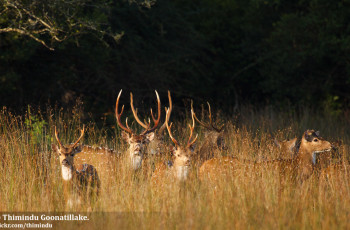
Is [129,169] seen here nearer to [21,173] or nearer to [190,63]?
[21,173]

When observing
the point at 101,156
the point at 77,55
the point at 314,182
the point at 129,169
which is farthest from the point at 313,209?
the point at 77,55

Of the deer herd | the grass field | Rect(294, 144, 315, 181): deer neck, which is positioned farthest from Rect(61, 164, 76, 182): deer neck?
Rect(294, 144, 315, 181): deer neck

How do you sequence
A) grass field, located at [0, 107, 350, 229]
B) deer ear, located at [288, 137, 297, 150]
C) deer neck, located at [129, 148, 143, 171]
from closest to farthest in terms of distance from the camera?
grass field, located at [0, 107, 350, 229], deer neck, located at [129, 148, 143, 171], deer ear, located at [288, 137, 297, 150]

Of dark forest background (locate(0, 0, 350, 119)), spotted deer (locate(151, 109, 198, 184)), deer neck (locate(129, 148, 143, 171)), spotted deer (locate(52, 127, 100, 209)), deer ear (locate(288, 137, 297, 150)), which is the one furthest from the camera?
dark forest background (locate(0, 0, 350, 119))

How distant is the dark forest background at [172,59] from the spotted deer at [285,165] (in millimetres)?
5798

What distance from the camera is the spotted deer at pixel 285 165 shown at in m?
6.53

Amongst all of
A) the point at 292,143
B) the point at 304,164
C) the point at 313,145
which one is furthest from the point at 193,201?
the point at 292,143

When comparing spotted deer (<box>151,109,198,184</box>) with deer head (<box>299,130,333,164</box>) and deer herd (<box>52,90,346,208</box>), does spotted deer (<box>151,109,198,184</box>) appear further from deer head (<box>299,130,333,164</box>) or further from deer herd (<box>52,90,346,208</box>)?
deer head (<box>299,130,333,164</box>)

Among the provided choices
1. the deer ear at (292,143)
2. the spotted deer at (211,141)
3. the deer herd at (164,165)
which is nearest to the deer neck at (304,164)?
the deer herd at (164,165)

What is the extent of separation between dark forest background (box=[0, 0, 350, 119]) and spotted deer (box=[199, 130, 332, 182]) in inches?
228

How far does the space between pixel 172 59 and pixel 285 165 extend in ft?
32.2

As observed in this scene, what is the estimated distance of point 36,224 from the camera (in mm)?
5297

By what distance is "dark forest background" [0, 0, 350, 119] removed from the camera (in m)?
13.4

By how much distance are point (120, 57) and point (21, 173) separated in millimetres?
9164
